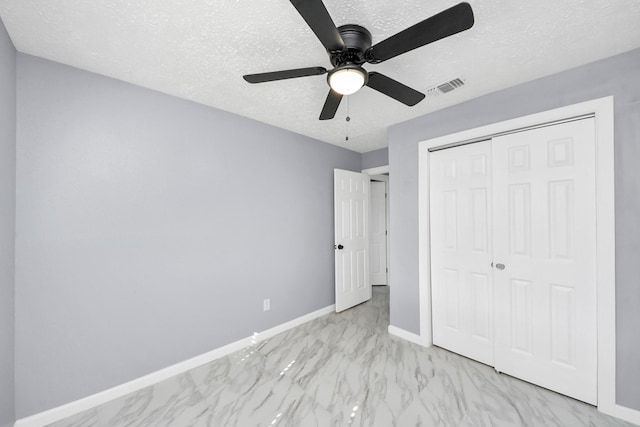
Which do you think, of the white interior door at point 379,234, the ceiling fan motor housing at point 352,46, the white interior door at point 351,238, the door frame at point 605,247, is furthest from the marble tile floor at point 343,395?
the white interior door at point 379,234

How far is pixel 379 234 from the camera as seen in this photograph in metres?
5.12

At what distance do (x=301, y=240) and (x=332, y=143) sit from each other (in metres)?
1.52

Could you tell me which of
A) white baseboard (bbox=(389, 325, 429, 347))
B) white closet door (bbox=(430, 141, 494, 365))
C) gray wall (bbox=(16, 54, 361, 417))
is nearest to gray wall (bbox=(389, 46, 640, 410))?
white closet door (bbox=(430, 141, 494, 365))

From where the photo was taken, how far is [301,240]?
3.35 metres

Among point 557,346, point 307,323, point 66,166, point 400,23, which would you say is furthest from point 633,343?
point 66,166

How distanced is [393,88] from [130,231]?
226cm

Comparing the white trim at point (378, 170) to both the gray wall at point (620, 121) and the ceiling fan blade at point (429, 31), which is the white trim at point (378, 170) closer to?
the gray wall at point (620, 121)

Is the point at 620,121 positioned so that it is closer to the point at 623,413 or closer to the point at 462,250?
the point at 462,250

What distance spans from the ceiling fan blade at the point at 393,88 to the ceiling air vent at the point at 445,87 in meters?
0.68

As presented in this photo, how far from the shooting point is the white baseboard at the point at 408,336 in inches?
Result: 107

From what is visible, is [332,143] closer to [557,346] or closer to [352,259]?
[352,259]

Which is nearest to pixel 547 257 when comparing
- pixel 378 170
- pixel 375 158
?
pixel 378 170

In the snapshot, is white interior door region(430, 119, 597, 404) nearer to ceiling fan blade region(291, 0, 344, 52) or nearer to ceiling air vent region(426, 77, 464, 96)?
ceiling air vent region(426, 77, 464, 96)

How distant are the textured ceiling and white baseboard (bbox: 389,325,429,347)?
248 cm
